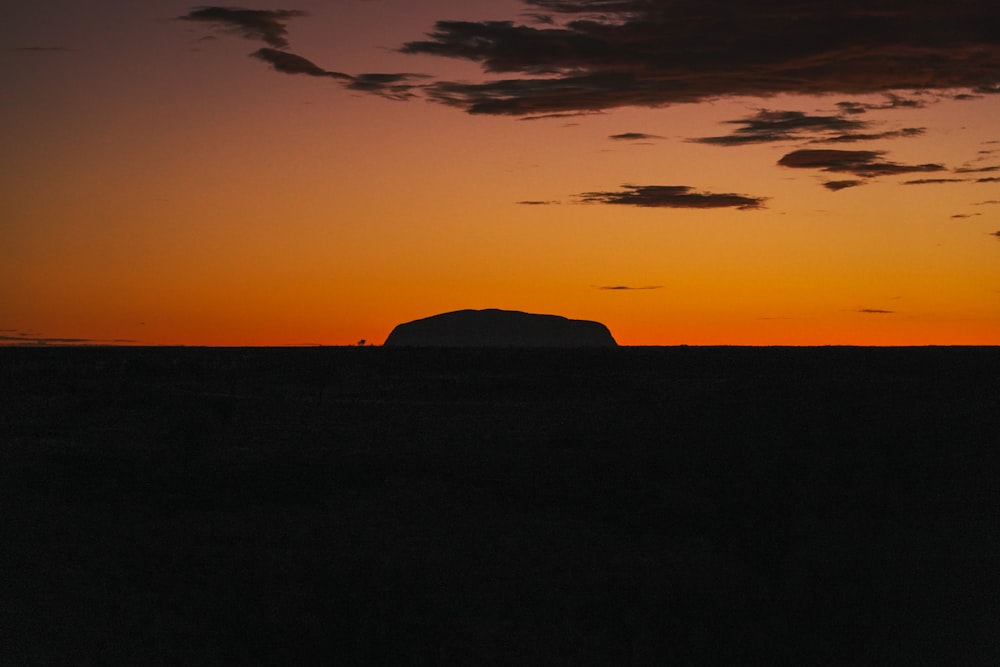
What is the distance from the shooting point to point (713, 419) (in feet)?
87.5

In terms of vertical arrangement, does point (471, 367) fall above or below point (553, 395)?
below

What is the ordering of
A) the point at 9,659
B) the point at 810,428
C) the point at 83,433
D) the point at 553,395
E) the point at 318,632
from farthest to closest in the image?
the point at 553,395 < the point at 83,433 < the point at 810,428 < the point at 318,632 < the point at 9,659

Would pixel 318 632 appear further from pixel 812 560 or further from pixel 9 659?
pixel 812 560

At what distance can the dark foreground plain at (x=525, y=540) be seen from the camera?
39.9 feet

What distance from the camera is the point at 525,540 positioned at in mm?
17406

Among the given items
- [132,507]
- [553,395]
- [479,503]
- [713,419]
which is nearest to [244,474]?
[132,507]

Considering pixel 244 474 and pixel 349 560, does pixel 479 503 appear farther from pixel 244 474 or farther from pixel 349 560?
pixel 244 474

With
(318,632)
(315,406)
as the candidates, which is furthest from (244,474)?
(315,406)

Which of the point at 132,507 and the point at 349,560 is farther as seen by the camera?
the point at 132,507

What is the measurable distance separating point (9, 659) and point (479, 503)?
415 inches

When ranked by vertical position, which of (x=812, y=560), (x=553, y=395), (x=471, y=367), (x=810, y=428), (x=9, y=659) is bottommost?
(x=471, y=367)

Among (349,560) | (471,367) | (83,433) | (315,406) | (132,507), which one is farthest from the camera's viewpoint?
(471,367)

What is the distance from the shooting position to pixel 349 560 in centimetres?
1595

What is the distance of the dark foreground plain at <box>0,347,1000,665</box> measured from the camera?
1216cm
